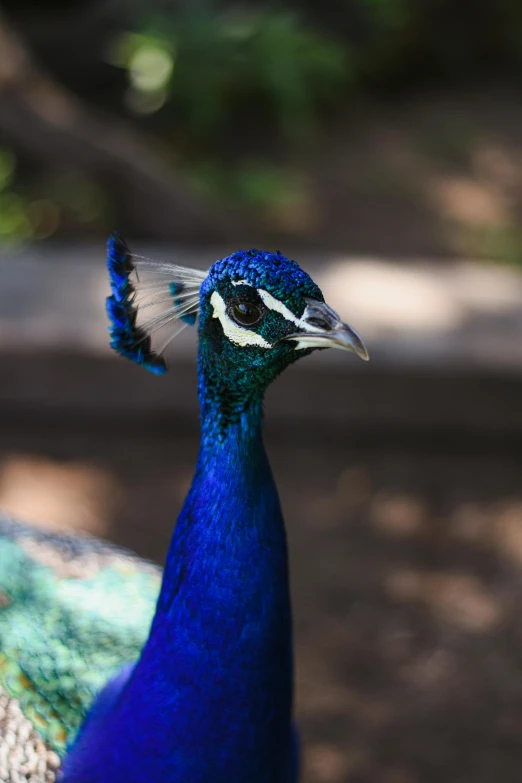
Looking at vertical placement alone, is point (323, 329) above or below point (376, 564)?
below

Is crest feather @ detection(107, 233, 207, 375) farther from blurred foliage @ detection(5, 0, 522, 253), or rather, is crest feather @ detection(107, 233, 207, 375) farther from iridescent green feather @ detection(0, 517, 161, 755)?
blurred foliage @ detection(5, 0, 522, 253)

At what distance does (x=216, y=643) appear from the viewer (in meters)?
1.23

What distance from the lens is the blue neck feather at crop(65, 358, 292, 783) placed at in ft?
3.94

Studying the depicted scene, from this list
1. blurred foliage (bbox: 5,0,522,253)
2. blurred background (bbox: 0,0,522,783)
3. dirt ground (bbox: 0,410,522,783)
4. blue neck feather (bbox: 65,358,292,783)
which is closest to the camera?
blue neck feather (bbox: 65,358,292,783)

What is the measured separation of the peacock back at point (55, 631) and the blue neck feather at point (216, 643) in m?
0.07

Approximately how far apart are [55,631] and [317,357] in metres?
1.63

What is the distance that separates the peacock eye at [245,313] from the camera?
110 cm

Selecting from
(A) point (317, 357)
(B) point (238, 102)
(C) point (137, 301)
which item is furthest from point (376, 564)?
(B) point (238, 102)

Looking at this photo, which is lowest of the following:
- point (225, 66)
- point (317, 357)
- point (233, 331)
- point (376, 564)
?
point (233, 331)

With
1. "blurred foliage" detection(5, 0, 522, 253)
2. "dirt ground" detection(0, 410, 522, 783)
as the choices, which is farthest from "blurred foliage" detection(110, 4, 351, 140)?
"dirt ground" detection(0, 410, 522, 783)

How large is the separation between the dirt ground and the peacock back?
717 millimetres

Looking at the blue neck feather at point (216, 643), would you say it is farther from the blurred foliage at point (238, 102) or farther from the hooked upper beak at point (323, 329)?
the blurred foliage at point (238, 102)

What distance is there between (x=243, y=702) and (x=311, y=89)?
4.50m

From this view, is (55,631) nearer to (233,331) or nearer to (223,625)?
(223,625)
